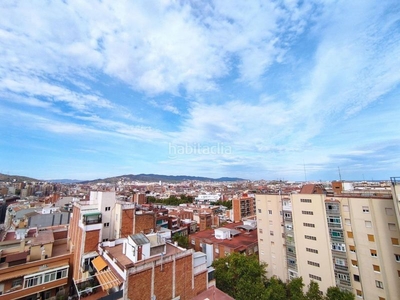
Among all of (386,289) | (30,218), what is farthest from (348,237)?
(30,218)

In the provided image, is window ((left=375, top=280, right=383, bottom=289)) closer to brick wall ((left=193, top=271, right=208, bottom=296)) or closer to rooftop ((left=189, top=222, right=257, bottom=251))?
rooftop ((left=189, top=222, right=257, bottom=251))

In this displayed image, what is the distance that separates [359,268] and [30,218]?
3959cm

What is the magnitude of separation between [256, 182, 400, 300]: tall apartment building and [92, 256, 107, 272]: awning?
59.7 ft

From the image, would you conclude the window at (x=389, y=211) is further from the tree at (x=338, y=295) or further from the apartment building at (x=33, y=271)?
the apartment building at (x=33, y=271)

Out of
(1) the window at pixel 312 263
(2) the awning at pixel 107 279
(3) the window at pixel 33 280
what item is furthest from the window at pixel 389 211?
(3) the window at pixel 33 280

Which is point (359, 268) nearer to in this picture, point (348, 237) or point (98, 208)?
point (348, 237)

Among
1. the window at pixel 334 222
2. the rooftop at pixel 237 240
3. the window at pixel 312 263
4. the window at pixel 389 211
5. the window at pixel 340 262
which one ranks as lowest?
the rooftop at pixel 237 240

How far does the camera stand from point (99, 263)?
46.6 ft

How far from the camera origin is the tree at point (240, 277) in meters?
15.3

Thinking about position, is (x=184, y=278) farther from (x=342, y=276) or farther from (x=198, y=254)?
(x=342, y=276)

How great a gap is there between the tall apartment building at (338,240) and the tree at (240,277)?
5986 mm

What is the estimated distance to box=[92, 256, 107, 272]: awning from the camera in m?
13.6

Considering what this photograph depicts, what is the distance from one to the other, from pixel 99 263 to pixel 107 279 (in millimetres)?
2289

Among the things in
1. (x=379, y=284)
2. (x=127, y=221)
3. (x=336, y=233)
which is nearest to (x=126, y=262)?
(x=127, y=221)
